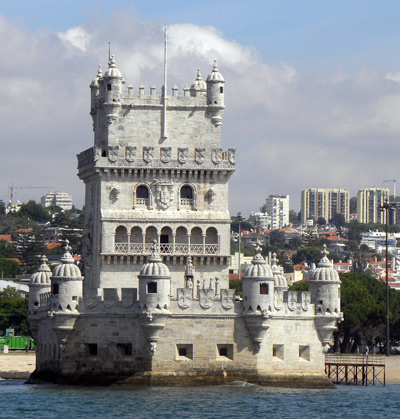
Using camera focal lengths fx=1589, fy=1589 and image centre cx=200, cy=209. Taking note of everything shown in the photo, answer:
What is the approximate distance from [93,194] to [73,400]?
2189cm

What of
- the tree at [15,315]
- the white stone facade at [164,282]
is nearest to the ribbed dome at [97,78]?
the white stone facade at [164,282]

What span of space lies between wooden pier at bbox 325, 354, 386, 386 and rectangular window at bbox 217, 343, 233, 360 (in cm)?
1648

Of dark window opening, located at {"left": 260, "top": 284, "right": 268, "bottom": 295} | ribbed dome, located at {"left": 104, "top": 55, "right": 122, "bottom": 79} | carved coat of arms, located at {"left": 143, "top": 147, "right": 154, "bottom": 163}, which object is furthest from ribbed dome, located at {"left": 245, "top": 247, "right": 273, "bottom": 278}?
ribbed dome, located at {"left": 104, "top": 55, "right": 122, "bottom": 79}

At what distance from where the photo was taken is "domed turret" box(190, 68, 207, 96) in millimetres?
117438

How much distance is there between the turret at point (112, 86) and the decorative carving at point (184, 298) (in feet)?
54.1

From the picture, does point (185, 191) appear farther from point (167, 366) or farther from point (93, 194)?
point (167, 366)

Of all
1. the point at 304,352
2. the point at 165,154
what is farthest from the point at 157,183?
the point at 304,352

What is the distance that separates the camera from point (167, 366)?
104 m

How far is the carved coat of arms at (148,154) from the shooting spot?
375 feet

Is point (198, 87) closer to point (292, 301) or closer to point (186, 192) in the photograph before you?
point (186, 192)

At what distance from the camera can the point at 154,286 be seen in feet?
342

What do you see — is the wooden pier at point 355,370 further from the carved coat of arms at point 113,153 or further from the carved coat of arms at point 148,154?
the carved coat of arms at point 113,153

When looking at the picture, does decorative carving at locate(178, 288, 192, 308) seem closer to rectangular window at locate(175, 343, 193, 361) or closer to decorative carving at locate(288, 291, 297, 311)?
rectangular window at locate(175, 343, 193, 361)

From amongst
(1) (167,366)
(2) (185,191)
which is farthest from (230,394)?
(2) (185,191)
